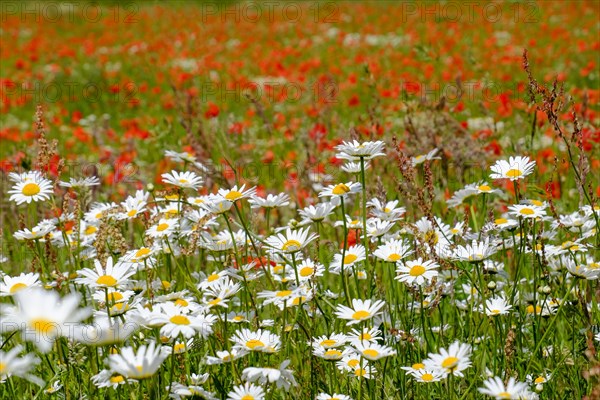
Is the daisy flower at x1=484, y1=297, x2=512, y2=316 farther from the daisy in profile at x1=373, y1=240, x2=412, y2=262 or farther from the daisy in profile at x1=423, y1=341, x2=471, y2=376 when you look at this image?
the daisy in profile at x1=423, y1=341, x2=471, y2=376

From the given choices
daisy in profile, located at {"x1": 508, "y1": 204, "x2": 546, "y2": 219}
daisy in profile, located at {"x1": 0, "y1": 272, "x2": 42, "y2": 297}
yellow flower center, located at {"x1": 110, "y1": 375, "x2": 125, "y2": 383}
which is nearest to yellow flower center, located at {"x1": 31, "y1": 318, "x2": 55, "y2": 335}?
yellow flower center, located at {"x1": 110, "y1": 375, "x2": 125, "y2": 383}

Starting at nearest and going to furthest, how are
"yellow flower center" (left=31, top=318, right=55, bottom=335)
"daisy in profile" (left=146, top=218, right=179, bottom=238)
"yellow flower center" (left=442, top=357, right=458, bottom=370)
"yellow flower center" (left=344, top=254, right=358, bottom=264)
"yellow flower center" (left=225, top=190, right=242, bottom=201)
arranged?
"yellow flower center" (left=31, top=318, right=55, bottom=335)
"yellow flower center" (left=442, top=357, right=458, bottom=370)
"yellow flower center" (left=225, top=190, right=242, bottom=201)
"yellow flower center" (left=344, top=254, right=358, bottom=264)
"daisy in profile" (left=146, top=218, right=179, bottom=238)

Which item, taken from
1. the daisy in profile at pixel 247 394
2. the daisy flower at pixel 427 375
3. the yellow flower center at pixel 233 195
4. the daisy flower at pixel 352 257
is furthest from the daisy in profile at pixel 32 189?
the daisy flower at pixel 427 375

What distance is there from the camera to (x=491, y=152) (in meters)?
4.38

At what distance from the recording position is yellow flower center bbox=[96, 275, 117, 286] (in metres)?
2.10

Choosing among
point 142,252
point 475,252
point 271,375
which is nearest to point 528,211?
point 475,252

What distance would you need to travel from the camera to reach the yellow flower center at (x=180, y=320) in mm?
1885

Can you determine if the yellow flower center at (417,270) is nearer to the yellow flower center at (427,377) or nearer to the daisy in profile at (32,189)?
the yellow flower center at (427,377)

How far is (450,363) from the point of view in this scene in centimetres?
178

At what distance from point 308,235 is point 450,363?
1642 mm

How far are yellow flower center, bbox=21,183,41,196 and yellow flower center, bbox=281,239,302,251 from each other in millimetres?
957

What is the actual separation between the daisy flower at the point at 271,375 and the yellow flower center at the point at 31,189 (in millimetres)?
1125

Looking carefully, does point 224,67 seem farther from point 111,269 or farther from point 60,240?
point 111,269

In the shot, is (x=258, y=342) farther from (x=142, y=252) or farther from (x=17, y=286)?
(x=17, y=286)
